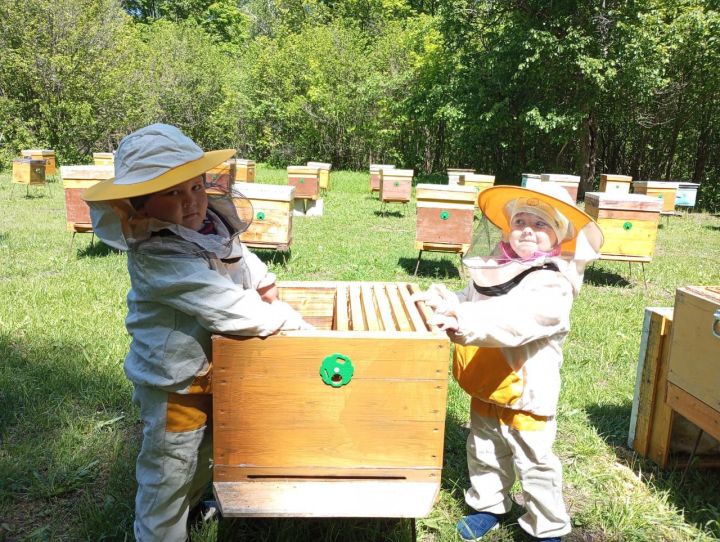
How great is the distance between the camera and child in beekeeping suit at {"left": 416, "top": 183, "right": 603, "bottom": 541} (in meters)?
1.94

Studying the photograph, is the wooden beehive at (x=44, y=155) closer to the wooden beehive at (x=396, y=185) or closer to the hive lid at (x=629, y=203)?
the wooden beehive at (x=396, y=185)

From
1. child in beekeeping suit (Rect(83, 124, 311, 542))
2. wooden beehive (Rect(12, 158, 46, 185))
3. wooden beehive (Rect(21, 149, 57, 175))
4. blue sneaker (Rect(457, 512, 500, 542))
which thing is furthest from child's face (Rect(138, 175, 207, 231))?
wooden beehive (Rect(21, 149, 57, 175))

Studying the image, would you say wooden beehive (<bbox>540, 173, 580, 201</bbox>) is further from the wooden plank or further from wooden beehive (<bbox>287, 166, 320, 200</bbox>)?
the wooden plank

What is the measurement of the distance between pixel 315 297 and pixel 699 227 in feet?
40.9

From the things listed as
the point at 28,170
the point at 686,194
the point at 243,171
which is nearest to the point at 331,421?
the point at 243,171

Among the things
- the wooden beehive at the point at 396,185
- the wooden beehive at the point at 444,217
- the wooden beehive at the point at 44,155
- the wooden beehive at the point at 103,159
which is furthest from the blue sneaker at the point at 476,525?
the wooden beehive at the point at 44,155

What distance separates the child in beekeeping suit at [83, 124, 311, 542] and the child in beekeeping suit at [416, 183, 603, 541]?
72 centimetres

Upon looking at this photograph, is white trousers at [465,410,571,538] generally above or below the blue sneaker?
above

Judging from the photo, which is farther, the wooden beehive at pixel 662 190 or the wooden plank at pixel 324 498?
the wooden beehive at pixel 662 190

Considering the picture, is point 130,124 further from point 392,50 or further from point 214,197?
point 214,197

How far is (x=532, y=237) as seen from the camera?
6.84 feet

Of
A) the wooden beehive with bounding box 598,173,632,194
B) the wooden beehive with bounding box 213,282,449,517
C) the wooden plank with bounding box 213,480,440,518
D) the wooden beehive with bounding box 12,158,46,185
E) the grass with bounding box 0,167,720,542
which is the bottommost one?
the grass with bounding box 0,167,720,542

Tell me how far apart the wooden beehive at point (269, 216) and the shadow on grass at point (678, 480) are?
377cm

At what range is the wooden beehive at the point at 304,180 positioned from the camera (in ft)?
34.0
